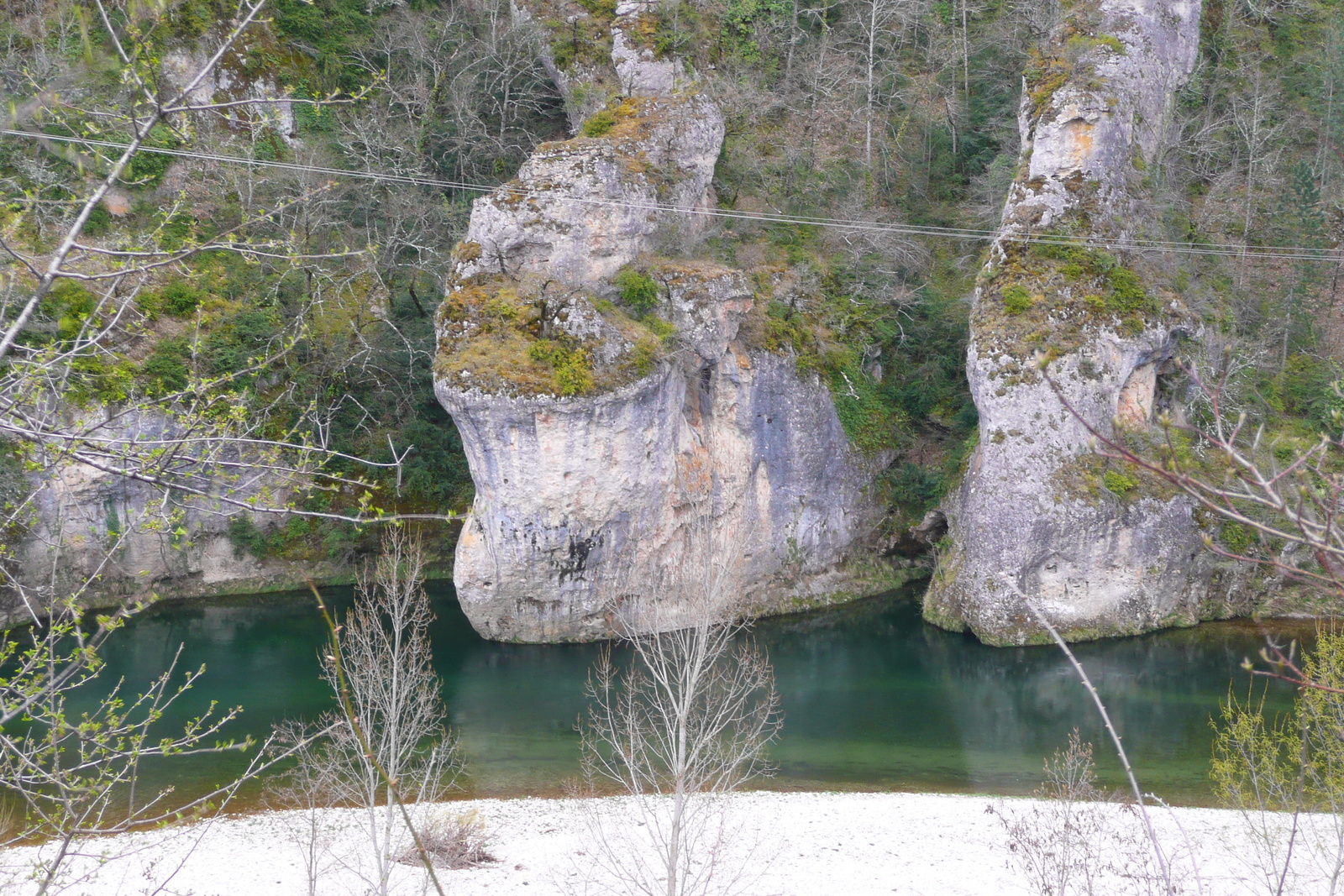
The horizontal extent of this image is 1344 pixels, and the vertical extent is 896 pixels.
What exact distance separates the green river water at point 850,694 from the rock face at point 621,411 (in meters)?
1.56

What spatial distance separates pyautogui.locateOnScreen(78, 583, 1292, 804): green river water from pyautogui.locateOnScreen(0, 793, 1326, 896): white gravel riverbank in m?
1.10

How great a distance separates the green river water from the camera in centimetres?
1493

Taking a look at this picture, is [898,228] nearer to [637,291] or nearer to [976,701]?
[637,291]

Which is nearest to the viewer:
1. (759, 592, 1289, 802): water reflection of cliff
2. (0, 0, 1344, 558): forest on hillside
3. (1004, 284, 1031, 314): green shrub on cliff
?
(759, 592, 1289, 802): water reflection of cliff

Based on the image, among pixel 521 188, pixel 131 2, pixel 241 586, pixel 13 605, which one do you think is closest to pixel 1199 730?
pixel 521 188

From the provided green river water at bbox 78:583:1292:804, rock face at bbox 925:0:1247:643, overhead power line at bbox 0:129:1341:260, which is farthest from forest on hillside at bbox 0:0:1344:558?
green river water at bbox 78:583:1292:804

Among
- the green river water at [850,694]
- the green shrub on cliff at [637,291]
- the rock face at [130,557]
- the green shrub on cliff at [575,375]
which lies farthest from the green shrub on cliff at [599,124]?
the green river water at [850,694]

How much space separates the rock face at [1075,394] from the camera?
19.5 metres

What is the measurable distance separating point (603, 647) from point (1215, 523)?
13.5m

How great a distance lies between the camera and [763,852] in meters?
12.2

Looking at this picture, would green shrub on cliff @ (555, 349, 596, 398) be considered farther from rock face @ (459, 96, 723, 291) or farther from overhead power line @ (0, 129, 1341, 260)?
overhead power line @ (0, 129, 1341, 260)

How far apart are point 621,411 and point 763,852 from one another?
907 centimetres

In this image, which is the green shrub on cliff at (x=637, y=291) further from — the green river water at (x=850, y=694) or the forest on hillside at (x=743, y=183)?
the green river water at (x=850, y=694)

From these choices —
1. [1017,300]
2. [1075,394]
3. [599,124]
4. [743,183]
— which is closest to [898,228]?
[743,183]
